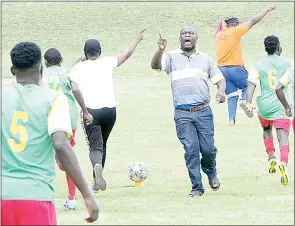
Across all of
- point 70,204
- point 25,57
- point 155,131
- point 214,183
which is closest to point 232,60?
point 155,131

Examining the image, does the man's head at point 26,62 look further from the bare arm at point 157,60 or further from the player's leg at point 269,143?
the player's leg at point 269,143

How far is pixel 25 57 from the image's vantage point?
22.3 ft

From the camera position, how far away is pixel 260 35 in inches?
1854

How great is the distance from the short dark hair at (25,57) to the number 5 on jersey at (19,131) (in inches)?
14.8

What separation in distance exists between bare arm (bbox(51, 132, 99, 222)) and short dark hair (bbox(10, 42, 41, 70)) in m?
0.59

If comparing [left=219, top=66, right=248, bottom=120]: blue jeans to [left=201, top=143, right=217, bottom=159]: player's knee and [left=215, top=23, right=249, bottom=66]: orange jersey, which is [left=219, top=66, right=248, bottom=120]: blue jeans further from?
[left=201, top=143, right=217, bottom=159]: player's knee

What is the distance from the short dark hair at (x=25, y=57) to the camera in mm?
6785

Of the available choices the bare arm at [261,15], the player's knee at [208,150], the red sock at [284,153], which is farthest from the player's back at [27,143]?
the bare arm at [261,15]

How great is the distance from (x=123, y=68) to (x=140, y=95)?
11.3 m

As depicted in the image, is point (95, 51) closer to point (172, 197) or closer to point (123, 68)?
point (172, 197)

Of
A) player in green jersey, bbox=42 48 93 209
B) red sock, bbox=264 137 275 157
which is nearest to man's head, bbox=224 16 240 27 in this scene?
red sock, bbox=264 137 275 157

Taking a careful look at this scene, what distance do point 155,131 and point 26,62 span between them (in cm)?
1373

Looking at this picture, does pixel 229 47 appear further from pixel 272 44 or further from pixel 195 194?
pixel 195 194

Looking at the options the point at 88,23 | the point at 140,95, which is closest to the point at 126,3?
the point at 88,23
